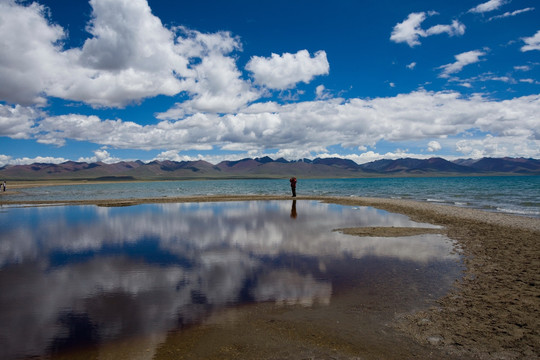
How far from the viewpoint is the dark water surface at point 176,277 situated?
766cm

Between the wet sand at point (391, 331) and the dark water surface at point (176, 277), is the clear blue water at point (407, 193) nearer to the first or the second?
the dark water surface at point (176, 277)

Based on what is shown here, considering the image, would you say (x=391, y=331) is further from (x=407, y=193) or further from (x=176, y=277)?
(x=407, y=193)

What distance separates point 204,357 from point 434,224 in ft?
71.5

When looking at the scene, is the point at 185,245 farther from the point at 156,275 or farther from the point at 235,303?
the point at 235,303

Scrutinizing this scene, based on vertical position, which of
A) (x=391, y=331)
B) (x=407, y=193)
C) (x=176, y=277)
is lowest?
(x=407, y=193)

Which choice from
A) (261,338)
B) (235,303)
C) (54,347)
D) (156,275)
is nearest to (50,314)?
(54,347)

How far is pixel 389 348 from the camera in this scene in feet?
21.8

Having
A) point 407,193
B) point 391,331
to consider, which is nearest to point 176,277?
point 391,331

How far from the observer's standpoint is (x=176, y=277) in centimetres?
1116

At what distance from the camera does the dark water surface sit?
7656 millimetres

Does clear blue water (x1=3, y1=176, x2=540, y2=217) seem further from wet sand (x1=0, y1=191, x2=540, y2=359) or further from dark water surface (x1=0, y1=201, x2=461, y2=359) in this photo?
wet sand (x1=0, y1=191, x2=540, y2=359)

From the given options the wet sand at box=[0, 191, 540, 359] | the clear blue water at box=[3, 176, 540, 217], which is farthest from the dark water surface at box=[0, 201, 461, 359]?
the clear blue water at box=[3, 176, 540, 217]

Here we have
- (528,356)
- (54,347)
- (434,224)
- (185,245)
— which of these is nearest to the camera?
(528,356)

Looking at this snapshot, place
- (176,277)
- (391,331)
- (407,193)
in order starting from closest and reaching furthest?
1. (391,331)
2. (176,277)
3. (407,193)
